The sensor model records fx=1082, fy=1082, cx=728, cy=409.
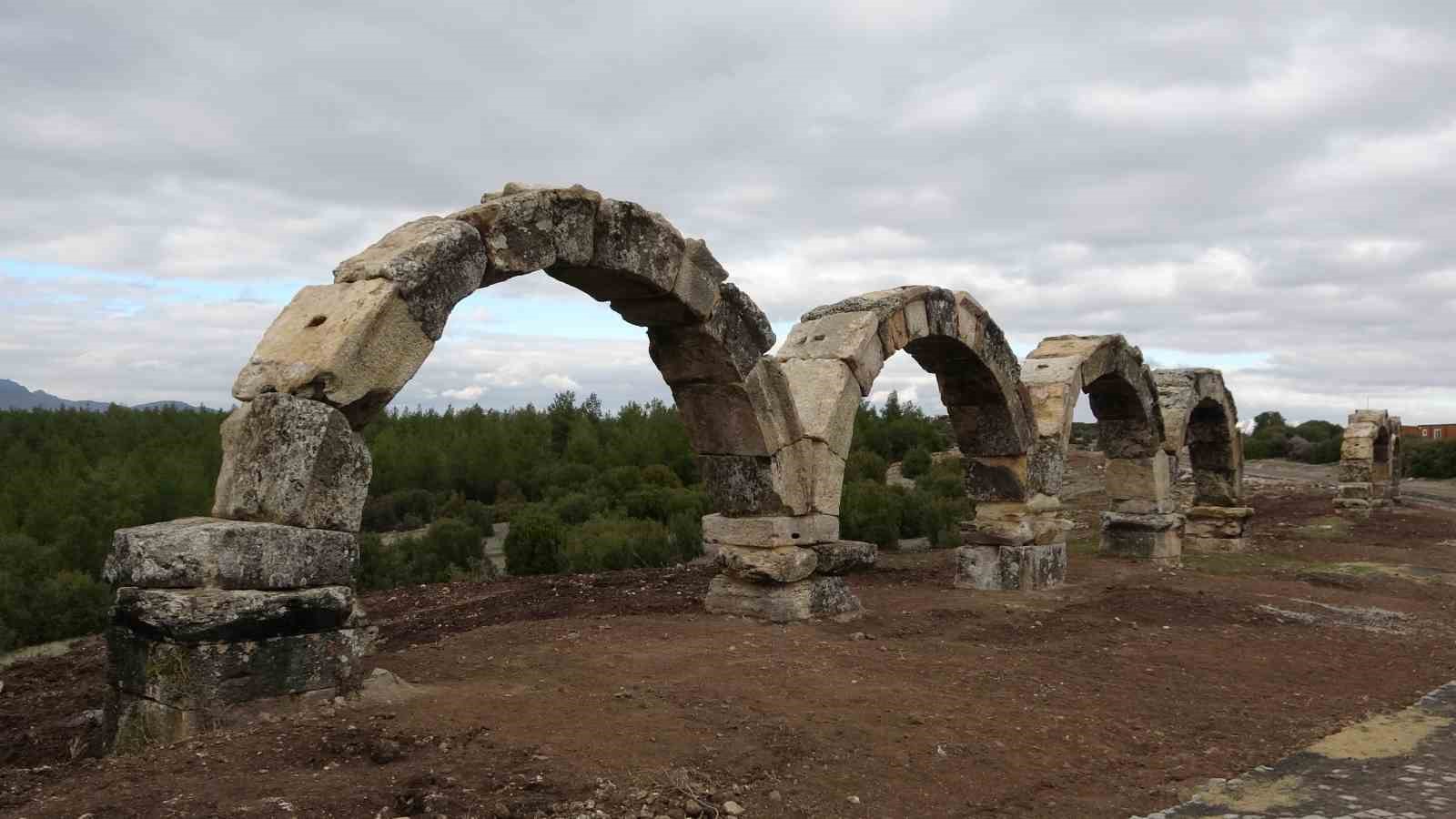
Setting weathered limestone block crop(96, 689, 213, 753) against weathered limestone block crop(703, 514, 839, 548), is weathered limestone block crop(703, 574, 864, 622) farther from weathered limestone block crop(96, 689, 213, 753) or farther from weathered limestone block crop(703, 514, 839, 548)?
weathered limestone block crop(96, 689, 213, 753)

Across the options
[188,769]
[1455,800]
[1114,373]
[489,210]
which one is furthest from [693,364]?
[1114,373]

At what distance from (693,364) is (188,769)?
14.5 ft

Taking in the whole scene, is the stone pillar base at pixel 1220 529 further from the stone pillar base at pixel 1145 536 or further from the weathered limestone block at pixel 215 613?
the weathered limestone block at pixel 215 613

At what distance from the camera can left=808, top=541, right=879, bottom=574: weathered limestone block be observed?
26.7 ft

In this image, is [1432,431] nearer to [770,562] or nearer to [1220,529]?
[1220,529]

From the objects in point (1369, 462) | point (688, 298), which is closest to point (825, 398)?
point (688, 298)

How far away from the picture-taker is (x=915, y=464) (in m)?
Result: 22.8

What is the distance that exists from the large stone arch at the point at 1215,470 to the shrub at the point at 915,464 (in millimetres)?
6811

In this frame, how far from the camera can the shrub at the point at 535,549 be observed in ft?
40.5

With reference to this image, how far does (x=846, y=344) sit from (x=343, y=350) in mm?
4363

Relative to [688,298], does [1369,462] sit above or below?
below

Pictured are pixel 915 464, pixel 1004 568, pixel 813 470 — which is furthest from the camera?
pixel 915 464

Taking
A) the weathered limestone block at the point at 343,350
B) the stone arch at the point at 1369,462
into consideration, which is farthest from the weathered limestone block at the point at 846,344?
the stone arch at the point at 1369,462

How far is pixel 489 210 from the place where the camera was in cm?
588
